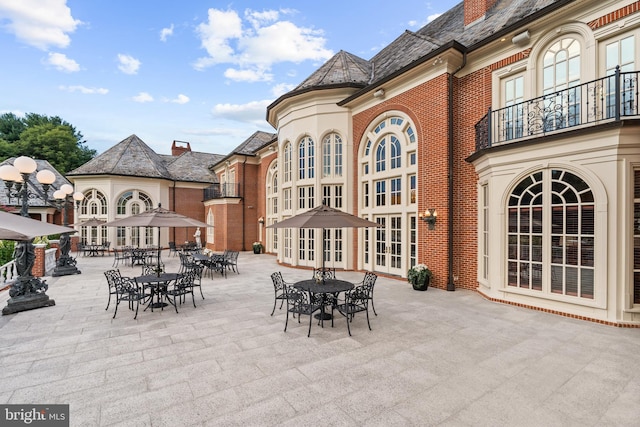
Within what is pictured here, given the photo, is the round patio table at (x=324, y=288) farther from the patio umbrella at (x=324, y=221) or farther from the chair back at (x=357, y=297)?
the patio umbrella at (x=324, y=221)

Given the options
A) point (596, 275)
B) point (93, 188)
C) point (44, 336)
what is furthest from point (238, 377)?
→ point (93, 188)

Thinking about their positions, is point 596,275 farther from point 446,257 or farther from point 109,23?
point 109,23

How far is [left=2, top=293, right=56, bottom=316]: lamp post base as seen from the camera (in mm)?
6465

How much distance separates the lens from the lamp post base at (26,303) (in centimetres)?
646

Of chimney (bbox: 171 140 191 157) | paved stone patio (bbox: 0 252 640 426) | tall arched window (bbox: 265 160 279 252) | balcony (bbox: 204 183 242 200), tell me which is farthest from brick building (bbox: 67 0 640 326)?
chimney (bbox: 171 140 191 157)

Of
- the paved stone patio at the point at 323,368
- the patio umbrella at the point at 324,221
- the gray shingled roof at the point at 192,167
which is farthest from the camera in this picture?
the gray shingled roof at the point at 192,167

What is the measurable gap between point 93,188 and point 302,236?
1742cm

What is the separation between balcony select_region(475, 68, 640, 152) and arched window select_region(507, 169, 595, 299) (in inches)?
50.4

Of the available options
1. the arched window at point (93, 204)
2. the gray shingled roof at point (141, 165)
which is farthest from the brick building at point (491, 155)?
the arched window at point (93, 204)

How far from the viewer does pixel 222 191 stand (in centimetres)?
2184

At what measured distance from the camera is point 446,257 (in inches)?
346

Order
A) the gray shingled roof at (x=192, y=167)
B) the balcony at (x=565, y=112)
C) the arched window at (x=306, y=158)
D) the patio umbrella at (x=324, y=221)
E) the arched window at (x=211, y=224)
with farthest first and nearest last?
the gray shingled roof at (x=192, y=167)
the arched window at (x=211, y=224)
the arched window at (x=306, y=158)
the balcony at (x=565, y=112)
the patio umbrella at (x=324, y=221)

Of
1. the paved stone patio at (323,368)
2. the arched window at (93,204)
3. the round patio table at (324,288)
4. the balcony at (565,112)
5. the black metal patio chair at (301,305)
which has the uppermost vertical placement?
the balcony at (565,112)

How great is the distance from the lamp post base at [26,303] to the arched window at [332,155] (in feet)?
32.6
